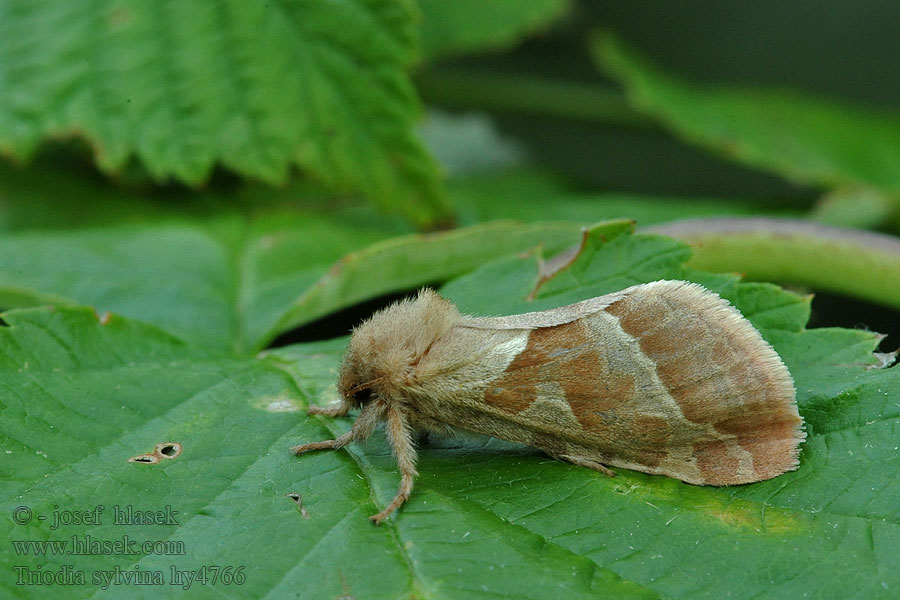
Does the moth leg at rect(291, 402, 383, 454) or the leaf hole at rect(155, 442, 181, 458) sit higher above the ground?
the moth leg at rect(291, 402, 383, 454)

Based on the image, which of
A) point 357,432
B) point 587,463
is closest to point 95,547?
point 357,432

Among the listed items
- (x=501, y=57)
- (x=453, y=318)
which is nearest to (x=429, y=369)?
(x=453, y=318)

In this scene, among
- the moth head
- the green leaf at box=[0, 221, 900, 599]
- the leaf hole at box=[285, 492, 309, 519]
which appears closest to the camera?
the green leaf at box=[0, 221, 900, 599]

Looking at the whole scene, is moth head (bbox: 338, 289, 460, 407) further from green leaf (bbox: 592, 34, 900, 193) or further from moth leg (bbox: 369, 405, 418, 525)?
green leaf (bbox: 592, 34, 900, 193)

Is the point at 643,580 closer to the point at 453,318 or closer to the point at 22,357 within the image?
the point at 453,318

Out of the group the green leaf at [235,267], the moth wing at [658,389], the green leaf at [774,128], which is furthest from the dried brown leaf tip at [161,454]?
the green leaf at [774,128]

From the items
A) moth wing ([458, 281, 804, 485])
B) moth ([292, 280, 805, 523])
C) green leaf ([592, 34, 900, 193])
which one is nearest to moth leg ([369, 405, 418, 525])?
moth ([292, 280, 805, 523])

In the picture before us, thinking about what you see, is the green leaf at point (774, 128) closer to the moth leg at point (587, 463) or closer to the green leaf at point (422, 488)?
the green leaf at point (422, 488)

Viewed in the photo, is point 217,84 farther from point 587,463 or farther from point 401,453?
point 587,463
